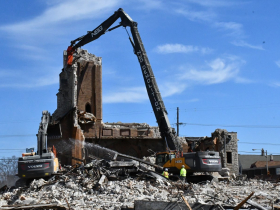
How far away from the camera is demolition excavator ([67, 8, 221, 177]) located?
19859 millimetres

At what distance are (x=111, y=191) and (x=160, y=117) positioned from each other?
1017 cm

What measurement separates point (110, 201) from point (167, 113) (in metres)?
11.9

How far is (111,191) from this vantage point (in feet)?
51.8

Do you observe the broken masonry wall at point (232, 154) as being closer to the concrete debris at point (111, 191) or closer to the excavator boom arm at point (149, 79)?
the excavator boom arm at point (149, 79)

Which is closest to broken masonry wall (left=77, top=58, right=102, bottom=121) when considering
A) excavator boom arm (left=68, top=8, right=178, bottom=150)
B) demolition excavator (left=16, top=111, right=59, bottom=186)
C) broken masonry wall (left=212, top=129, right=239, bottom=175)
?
excavator boom arm (left=68, top=8, right=178, bottom=150)

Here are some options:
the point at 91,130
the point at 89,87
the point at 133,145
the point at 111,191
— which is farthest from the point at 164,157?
the point at 89,87

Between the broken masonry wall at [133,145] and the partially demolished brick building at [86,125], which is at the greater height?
the partially demolished brick building at [86,125]

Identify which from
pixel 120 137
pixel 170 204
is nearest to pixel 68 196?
pixel 170 204

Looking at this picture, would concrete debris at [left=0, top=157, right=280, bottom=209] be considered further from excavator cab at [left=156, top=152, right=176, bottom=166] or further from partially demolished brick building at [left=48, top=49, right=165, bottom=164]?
partially demolished brick building at [left=48, top=49, right=165, bottom=164]

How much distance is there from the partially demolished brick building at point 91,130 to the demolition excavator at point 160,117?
3.11 m

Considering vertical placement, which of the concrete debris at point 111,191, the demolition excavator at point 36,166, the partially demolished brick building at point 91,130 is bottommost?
the concrete debris at point 111,191

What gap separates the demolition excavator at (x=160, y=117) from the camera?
1986 cm

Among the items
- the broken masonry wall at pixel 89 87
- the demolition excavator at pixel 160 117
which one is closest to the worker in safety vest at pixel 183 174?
the demolition excavator at pixel 160 117

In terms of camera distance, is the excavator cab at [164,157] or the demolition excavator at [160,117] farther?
the excavator cab at [164,157]
